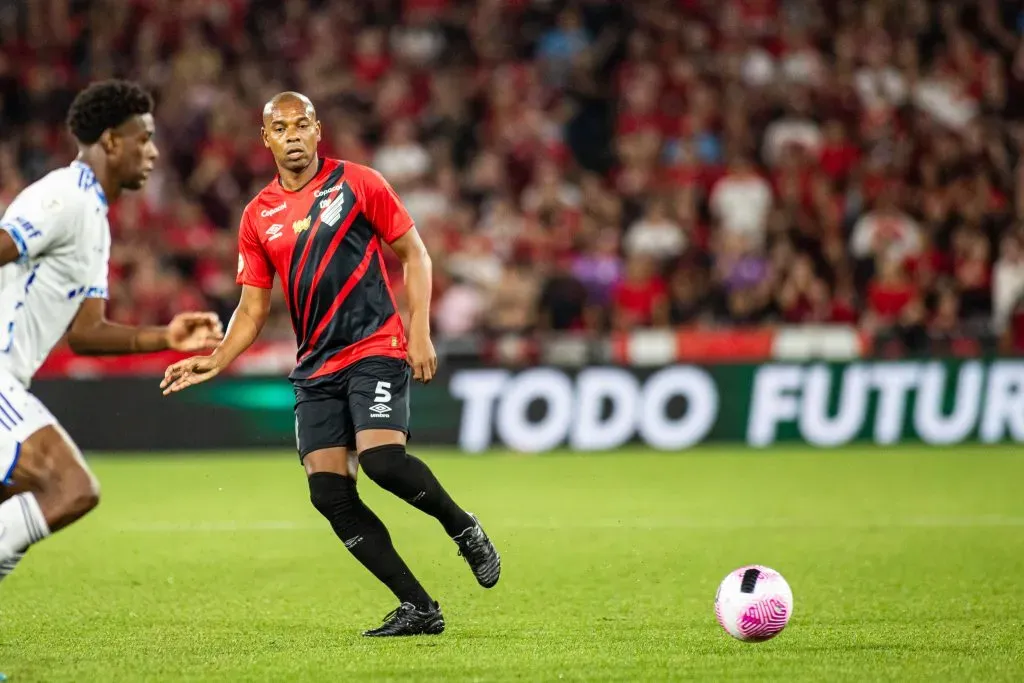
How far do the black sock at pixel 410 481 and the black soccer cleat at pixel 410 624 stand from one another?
37cm

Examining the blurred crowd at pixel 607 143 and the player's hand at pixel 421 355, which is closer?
the player's hand at pixel 421 355

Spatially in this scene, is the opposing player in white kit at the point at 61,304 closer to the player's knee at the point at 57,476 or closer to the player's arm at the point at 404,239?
the player's knee at the point at 57,476

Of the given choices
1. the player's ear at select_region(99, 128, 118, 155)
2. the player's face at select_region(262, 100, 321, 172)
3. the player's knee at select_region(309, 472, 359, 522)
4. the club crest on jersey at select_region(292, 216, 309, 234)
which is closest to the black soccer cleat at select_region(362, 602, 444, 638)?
the player's knee at select_region(309, 472, 359, 522)

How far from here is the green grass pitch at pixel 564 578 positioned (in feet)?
19.6

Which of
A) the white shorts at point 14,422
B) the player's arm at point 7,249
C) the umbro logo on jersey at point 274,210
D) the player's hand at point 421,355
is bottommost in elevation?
the white shorts at point 14,422

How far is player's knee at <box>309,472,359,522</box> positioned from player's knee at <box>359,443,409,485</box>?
172mm

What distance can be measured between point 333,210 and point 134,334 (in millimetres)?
1038

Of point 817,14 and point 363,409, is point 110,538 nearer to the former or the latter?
point 363,409

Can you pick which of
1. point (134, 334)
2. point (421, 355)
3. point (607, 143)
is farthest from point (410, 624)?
point (607, 143)

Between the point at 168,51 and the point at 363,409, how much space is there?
48.2ft

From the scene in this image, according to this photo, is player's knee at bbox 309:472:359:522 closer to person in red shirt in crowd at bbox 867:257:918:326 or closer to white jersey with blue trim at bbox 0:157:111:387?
white jersey with blue trim at bbox 0:157:111:387

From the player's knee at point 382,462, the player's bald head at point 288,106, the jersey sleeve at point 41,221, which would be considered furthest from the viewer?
the player's bald head at point 288,106

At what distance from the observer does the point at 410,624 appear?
6574 mm

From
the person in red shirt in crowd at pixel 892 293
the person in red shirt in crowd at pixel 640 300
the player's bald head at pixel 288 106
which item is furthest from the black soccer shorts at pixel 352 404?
the person in red shirt in crowd at pixel 892 293
